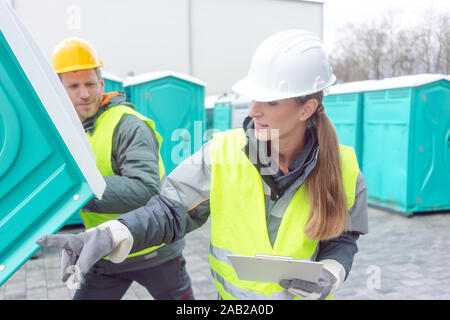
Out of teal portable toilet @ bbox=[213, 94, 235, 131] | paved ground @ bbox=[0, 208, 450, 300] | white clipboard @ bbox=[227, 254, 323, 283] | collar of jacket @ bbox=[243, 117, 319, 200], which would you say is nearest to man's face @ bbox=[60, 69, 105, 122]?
collar of jacket @ bbox=[243, 117, 319, 200]

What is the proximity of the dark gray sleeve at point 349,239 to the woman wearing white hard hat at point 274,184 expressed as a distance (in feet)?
0.10

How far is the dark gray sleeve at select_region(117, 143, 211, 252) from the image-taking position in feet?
5.25

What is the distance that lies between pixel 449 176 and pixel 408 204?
0.93 meters

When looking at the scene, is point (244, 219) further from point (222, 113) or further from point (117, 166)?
point (222, 113)

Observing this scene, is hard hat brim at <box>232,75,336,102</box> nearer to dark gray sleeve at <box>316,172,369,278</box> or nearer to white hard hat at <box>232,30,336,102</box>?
white hard hat at <box>232,30,336,102</box>

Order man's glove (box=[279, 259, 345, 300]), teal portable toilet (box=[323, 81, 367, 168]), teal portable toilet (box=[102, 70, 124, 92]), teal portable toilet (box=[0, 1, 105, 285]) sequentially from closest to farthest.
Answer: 1. teal portable toilet (box=[0, 1, 105, 285])
2. man's glove (box=[279, 259, 345, 300])
3. teal portable toilet (box=[102, 70, 124, 92])
4. teal portable toilet (box=[323, 81, 367, 168])

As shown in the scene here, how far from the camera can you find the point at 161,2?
1783 centimetres

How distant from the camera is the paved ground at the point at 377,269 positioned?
13.2ft

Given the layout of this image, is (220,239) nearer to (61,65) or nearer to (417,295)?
(61,65)

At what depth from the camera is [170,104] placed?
7090mm

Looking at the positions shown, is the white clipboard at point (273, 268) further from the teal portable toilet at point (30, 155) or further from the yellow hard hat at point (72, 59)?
the yellow hard hat at point (72, 59)

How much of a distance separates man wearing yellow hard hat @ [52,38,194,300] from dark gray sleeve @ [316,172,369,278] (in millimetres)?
867

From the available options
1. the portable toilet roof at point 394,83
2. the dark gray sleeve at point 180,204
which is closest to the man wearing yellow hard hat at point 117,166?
the dark gray sleeve at point 180,204

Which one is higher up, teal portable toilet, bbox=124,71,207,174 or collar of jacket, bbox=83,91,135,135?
collar of jacket, bbox=83,91,135,135
